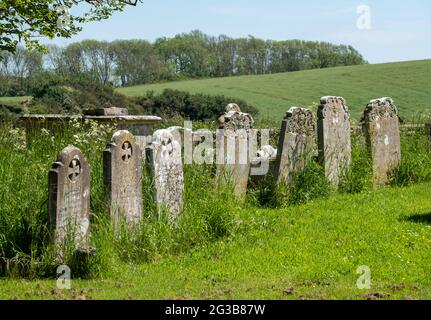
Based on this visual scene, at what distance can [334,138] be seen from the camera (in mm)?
14016

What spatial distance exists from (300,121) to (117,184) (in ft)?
16.5

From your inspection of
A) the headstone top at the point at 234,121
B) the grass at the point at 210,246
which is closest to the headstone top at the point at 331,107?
the headstone top at the point at 234,121

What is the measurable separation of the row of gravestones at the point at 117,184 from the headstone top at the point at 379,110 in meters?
5.91

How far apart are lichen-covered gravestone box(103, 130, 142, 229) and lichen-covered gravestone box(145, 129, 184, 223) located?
363 mm

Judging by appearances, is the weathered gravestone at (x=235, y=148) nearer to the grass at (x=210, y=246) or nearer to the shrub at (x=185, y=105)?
the grass at (x=210, y=246)

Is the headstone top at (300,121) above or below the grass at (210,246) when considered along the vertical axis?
above

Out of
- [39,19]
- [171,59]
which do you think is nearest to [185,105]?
[39,19]

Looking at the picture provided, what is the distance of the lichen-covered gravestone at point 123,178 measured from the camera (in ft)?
30.0

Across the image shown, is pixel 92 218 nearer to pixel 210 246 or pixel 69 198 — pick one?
pixel 69 198

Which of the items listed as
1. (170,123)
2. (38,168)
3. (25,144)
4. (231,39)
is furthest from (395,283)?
(231,39)
